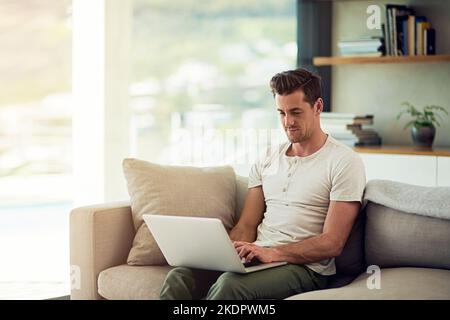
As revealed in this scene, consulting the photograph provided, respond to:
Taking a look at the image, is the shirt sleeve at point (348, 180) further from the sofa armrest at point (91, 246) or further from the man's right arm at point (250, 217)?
the sofa armrest at point (91, 246)

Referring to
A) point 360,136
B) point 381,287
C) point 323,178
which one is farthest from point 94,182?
point 381,287

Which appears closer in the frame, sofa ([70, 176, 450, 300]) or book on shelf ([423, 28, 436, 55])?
sofa ([70, 176, 450, 300])

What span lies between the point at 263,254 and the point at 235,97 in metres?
2.47

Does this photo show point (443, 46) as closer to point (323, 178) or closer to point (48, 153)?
point (323, 178)

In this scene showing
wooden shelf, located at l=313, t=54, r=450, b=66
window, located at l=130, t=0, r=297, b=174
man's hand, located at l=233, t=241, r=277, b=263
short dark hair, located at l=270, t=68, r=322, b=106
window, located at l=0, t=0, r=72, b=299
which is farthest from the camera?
window, located at l=0, t=0, r=72, b=299

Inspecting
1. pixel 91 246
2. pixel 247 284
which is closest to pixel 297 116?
pixel 247 284

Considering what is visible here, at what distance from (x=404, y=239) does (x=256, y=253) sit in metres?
0.51

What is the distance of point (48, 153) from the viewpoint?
20.3ft

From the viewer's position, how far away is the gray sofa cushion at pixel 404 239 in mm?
2717

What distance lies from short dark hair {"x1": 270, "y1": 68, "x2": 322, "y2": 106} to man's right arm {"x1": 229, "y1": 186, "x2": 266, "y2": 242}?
0.39m

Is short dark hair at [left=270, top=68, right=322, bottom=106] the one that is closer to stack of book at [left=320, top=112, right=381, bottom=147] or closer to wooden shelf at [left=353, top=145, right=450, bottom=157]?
wooden shelf at [left=353, top=145, right=450, bottom=157]

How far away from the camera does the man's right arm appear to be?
297 cm

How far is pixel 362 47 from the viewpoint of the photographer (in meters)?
4.64

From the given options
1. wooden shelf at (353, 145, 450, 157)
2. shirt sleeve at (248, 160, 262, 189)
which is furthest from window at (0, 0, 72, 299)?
shirt sleeve at (248, 160, 262, 189)
